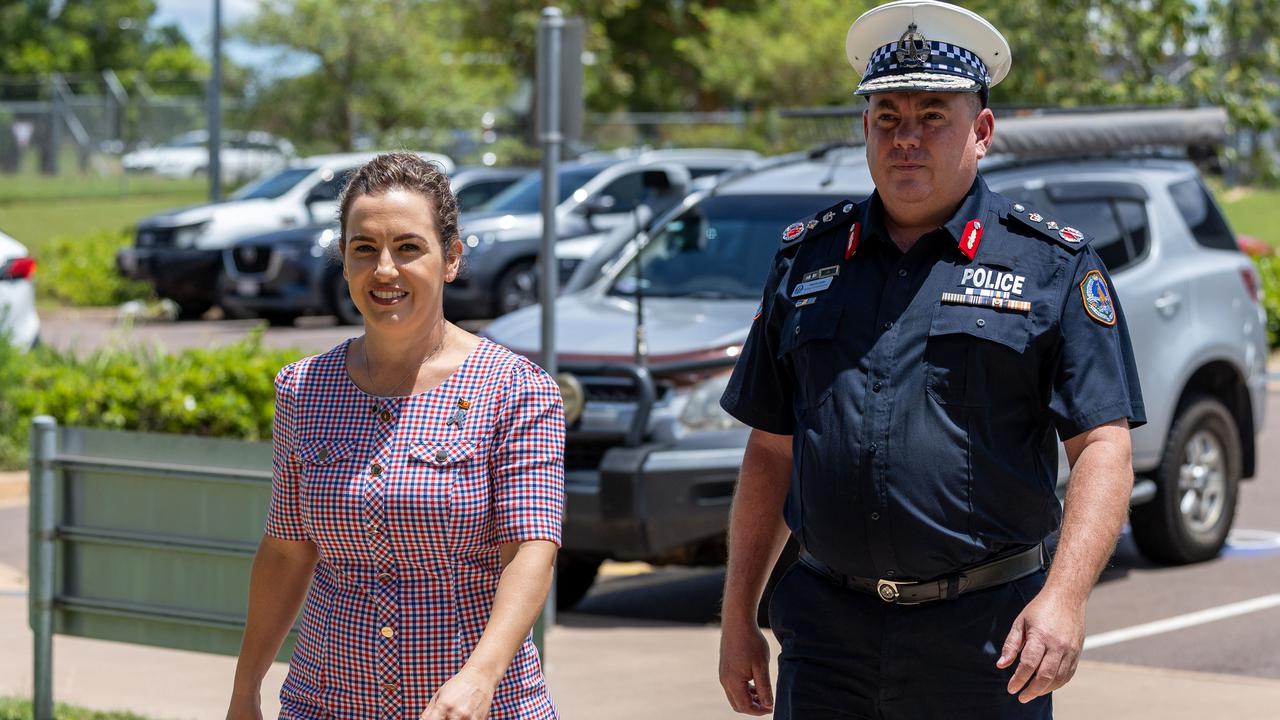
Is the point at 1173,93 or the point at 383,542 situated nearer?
the point at 383,542

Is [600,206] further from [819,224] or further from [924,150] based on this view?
[924,150]

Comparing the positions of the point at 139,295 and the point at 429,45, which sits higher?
the point at 429,45

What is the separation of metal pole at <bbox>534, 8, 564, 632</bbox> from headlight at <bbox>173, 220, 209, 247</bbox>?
14.7 meters

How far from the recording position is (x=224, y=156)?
43250 millimetres

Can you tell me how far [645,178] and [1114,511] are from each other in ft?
18.0

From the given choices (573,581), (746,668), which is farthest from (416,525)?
(573,581)

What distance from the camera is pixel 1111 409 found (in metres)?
→ 3.19

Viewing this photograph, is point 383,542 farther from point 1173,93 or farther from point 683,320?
point 1173,93

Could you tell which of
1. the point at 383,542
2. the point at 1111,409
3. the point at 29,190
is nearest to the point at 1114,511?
the point at 1111,409

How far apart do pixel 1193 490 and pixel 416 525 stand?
6456 mm

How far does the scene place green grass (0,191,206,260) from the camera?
3102cm

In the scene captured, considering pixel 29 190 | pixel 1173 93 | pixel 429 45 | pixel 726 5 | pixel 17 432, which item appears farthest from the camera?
pixel 726 5

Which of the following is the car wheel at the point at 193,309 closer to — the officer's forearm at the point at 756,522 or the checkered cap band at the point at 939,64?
the officer's forearm at the point at 756,522

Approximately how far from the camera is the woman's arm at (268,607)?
339cm
